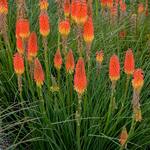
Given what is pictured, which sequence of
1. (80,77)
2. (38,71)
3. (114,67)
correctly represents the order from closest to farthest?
1. (80,77)
2. (114,67)
3. (38,71)

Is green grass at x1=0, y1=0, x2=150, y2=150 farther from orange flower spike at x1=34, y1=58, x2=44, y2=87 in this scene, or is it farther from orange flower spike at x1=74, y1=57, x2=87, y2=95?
orange flower spike at x1=74, y1=57, x2=87, y2=95

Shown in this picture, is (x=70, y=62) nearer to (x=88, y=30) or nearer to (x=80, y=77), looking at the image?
(x=88, y=30)

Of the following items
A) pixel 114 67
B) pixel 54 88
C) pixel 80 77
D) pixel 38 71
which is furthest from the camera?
pixel 54 88

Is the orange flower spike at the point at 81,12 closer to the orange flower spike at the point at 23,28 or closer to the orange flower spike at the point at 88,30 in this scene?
the orange flower spike at the point at 88,30

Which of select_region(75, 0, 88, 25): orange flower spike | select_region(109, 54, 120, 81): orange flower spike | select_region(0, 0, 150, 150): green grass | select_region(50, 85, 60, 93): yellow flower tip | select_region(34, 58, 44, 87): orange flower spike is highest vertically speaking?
select_region(75, 0, 88, 25): orange flower spike

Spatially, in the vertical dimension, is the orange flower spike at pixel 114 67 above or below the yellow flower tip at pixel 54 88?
above

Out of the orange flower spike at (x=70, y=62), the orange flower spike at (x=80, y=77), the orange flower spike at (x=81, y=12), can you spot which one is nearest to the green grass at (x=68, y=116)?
the orange flower spike at (x=70, y=62)

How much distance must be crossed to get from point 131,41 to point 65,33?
1.27 meters

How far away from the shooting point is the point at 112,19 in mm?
3928

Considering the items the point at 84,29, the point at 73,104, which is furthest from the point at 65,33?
the point at 73,104

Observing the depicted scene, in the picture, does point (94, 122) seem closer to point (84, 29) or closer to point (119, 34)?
point (84, 29)

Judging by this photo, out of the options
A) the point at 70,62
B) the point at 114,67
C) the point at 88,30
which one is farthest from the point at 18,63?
the point at 114,67

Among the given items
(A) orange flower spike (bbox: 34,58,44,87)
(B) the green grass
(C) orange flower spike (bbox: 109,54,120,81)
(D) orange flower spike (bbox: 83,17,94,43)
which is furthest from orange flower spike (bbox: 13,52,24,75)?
(C) orange flower spike (bbox: 109,54,120,81)

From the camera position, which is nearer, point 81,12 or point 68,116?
point 81,12
